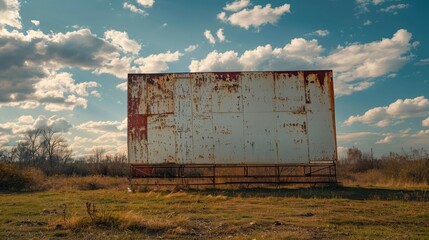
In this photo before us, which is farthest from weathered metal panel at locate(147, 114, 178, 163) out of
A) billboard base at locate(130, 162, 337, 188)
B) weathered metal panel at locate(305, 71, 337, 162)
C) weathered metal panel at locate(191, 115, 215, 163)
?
weathered metal panel at locate(305, 71, 337, 162)

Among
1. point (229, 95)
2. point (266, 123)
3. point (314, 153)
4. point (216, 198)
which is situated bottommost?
point (216, 198)

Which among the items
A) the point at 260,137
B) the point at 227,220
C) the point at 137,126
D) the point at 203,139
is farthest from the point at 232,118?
the point at 227,220

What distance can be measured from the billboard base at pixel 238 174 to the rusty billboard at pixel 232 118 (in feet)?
1.64

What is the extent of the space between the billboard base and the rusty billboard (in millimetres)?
500

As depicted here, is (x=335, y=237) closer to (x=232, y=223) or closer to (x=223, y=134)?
(x=232, y=223)

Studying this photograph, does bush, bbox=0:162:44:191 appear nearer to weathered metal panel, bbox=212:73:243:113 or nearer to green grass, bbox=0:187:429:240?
green grass, bbox=0:187:429:240

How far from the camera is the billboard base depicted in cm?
2297

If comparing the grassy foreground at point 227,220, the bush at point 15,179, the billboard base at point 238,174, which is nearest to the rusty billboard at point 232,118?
the billboard base at point 238,174

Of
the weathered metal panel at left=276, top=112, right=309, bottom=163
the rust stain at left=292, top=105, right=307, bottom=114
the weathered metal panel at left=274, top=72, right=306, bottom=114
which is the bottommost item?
the weathered metal panel at left=276, top=112, right=309, bottom=163

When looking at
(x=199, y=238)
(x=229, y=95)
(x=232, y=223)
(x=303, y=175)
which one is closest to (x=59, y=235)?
(x=199, y=238)

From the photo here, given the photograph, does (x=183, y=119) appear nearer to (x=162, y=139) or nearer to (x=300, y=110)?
(x=162, y=139)

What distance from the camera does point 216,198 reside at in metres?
17.4

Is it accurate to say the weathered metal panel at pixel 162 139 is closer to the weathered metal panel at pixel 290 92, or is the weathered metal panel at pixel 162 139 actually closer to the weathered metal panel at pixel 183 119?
the weathered metal panel at pixel 183 119

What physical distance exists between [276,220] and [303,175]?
1282 cm
